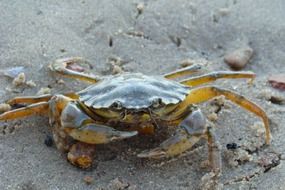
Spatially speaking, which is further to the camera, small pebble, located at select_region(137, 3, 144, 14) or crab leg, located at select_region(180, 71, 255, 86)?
small pebble, located at select_region(137, 3, 144, 14)

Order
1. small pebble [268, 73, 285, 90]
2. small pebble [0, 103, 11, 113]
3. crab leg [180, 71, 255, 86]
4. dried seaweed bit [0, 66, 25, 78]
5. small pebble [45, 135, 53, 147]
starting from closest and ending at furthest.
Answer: small pebble [45, 135, 53, 147] → small pebble [0, 103, 11, 113] → crab leg [180, 71, 255, 86] → dried seaweed bit [0, 66, 25, 78] → small pebble [268, 73, 285, 90]

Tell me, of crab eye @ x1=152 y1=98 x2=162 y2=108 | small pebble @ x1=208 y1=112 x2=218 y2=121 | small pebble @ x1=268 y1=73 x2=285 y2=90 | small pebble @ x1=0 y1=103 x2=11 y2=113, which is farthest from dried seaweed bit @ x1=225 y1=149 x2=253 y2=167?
small pebble @ x1=0 y1=103 x2=11 y2=113

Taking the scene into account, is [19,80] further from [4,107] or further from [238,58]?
[238,58]

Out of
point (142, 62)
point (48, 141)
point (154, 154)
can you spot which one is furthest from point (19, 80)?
point (154, 154)

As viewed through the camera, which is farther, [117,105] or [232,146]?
[232,146]

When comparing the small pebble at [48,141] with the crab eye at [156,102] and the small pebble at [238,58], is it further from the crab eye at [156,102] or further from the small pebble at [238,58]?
→ the small pebble at [238,58]

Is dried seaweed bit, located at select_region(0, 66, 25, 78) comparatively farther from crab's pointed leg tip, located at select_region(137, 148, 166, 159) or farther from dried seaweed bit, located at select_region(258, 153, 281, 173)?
dried seaweed bit, located at select_region(258, 153, 281, 173)
